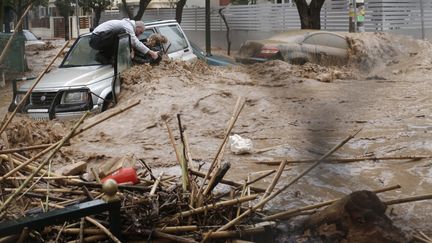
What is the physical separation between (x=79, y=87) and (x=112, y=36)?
2.69 ft

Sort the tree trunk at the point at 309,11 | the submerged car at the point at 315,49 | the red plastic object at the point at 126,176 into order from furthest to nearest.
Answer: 1. the submerged car at the point at 315,49
2. the tree trunk at the point at 309,11
3. the red plastic object at the point at 126,176

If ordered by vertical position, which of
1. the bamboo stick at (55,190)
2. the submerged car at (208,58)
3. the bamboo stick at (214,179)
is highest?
the submerged car at (208,58)

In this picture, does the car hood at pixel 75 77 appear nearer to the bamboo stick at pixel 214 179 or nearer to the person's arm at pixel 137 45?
the person's arm at pixel 137 45

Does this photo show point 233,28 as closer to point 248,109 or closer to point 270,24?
point 270,24

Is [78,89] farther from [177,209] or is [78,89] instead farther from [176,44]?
[177,209]

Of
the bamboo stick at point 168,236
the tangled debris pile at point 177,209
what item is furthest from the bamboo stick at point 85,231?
the bamboo stick at point 168,236

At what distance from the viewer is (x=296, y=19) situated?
15.3ft

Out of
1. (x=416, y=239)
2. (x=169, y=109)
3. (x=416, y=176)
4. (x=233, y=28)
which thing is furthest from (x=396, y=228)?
(x=169, y=109)

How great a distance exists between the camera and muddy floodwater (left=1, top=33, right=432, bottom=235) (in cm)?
225

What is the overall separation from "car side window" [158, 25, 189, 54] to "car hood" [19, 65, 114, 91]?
1.42 metres

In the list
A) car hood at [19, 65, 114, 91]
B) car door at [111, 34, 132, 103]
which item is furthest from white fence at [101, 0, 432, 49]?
car hood at [19, 65, 114, 91]

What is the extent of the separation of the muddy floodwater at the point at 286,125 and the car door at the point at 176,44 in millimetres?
598

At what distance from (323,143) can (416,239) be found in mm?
1201

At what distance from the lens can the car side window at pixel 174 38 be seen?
931 cm
